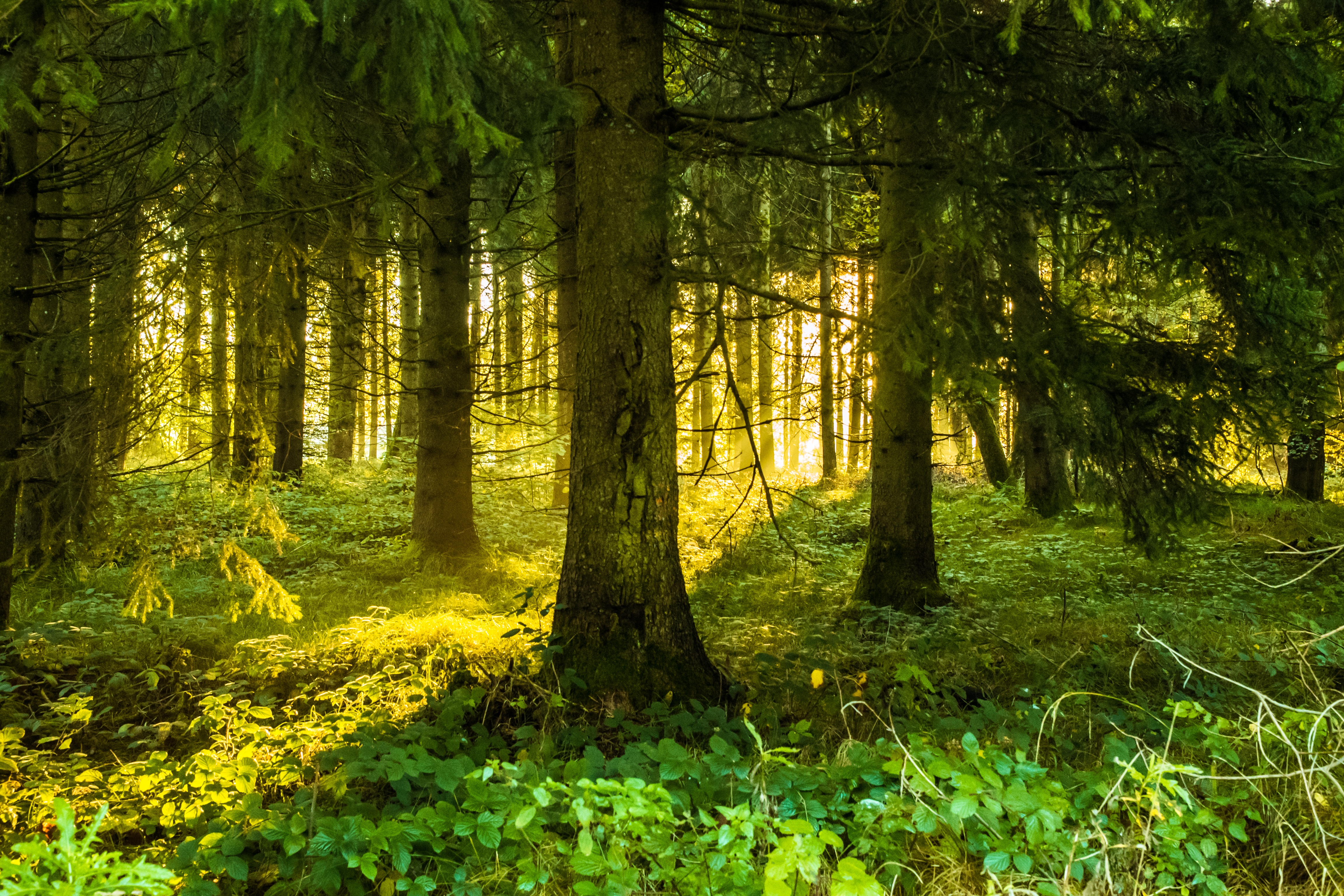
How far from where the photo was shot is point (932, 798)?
280cm

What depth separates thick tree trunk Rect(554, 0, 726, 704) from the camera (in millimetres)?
4680

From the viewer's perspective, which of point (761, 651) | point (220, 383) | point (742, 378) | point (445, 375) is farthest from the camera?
point (445, 375)

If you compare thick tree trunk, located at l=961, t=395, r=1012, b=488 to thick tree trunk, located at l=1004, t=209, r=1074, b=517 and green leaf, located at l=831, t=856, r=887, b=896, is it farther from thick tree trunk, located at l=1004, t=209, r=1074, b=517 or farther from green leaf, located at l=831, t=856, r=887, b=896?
green leaf, located at l=831, t=856, r=887, b=896

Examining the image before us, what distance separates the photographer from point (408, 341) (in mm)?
15266

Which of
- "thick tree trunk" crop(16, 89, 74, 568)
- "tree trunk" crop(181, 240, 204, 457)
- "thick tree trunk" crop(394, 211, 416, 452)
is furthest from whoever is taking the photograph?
"thick tree trunk" crop(394, 211, 416, 452)

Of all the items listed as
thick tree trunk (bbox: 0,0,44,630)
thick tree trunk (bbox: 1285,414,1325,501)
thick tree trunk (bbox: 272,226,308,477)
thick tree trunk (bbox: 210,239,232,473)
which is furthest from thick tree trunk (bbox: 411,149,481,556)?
thick tree trunk (bbox: 1285,414,1325,501)

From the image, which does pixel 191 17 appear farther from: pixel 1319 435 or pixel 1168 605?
pixel 1319 435

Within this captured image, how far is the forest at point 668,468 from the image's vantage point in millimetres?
2832

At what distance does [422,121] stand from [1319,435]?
1133 cm

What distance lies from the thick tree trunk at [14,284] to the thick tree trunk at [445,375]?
143 inches

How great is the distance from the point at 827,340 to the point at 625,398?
763 cm

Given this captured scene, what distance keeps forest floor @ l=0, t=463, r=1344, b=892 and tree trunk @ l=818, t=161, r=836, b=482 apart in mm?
1466

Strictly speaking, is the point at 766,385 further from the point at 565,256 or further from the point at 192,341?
the point at 192,341

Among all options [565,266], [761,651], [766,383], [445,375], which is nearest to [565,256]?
[565,266]
